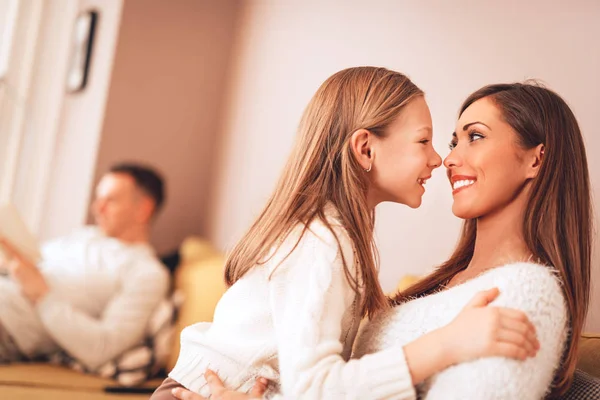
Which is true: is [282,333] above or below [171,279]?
above

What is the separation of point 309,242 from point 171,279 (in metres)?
1.95

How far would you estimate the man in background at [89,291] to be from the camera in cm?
271

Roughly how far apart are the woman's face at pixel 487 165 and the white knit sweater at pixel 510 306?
200 millimetres

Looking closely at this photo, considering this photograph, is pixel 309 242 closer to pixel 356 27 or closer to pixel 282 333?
pixel 282 333

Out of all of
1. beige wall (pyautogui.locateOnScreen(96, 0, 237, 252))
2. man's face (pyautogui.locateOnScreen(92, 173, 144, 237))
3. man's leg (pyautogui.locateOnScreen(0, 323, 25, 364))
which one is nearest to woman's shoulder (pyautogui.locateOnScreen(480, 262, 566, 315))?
man's leg (pyautogui.locateOnScreen(0, 323, 25, 364))

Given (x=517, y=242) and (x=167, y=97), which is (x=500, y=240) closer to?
(x=517, y=242)

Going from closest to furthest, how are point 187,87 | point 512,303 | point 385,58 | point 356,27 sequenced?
point 512,303 < point 385,58 < point 356,27 < point 187,87

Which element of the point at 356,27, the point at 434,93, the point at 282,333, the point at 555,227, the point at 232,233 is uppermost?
the point at 356,27

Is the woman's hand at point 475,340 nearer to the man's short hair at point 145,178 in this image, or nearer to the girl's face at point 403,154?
the girl's face at point 403,154

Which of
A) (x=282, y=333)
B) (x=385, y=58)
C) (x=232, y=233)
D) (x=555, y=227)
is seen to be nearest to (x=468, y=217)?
(x=555, y=227)

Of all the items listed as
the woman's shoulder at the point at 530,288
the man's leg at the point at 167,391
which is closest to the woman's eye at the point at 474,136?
the woman's shoulder at the point at 530,288

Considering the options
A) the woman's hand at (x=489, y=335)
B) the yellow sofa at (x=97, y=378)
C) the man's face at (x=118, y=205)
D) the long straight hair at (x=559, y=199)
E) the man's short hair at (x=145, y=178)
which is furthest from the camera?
the man's short hair at (x=145, y=178)

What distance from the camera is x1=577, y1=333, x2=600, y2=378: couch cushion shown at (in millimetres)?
1349

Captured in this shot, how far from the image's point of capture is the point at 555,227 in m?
1.32
